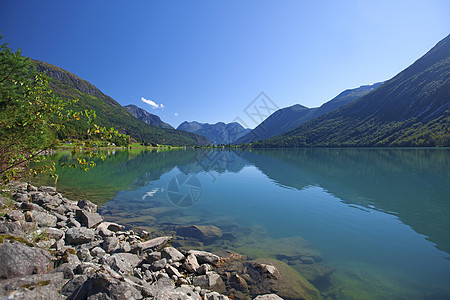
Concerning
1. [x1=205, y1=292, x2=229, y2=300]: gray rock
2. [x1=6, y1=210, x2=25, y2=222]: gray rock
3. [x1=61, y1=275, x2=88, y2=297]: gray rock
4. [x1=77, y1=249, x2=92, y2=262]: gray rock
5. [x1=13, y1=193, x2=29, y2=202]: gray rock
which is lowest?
[x1=205, y1=292, x2=229, y2=300]: gray rock

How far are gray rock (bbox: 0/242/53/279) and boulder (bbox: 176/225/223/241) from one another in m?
7.71

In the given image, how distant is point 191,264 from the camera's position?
890 centimetres

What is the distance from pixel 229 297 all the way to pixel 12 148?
10212 mm

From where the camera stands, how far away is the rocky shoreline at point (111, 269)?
5.15m

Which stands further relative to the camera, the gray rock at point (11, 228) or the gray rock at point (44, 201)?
the gray rock at point (44, 201)

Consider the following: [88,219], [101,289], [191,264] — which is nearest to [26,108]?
[101,289]

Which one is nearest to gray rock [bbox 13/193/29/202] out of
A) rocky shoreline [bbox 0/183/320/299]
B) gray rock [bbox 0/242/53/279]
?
rocky shoreline [bbox 0/183/320/299]

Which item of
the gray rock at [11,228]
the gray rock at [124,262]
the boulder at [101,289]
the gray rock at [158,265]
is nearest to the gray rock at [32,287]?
the boulder at [101,289]

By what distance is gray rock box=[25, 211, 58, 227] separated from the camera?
410 inches

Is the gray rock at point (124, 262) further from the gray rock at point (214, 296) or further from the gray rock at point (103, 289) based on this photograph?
the gray rock at point (214, 296)

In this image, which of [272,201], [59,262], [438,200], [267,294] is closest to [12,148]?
[59,262]

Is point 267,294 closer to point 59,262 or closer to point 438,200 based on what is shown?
point 59,262

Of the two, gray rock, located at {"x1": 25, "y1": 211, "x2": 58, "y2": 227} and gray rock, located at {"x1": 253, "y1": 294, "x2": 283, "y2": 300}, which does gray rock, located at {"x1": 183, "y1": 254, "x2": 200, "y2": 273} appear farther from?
gray rock, located at {"x1": 25, "y1": 211, "x2": 58, "y2": 227}

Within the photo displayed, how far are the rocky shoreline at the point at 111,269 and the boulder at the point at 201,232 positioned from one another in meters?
1.74
